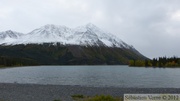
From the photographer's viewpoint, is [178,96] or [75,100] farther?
[75,100]

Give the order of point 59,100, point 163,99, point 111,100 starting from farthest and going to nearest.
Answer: point 59,100, point 111,100, point 163,99

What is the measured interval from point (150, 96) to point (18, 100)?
17831 mm

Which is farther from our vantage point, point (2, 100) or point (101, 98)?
point (2, 100)

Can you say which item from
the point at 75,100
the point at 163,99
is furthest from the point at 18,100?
the point at 163,99

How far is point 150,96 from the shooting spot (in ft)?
64.1

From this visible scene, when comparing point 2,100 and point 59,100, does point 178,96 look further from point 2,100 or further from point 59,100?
point 2,100

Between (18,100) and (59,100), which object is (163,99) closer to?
(59,100)

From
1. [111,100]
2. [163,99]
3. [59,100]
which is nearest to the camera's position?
[163,99]

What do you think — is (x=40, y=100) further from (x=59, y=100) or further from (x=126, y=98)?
→ (x=126, y=98)

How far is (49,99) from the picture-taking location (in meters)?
33.6

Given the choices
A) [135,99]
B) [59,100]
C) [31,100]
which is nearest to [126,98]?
[135,99]

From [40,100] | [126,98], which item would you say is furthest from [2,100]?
[126,98]

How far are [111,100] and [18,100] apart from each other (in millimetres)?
10817

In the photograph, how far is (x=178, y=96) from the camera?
765 inches
